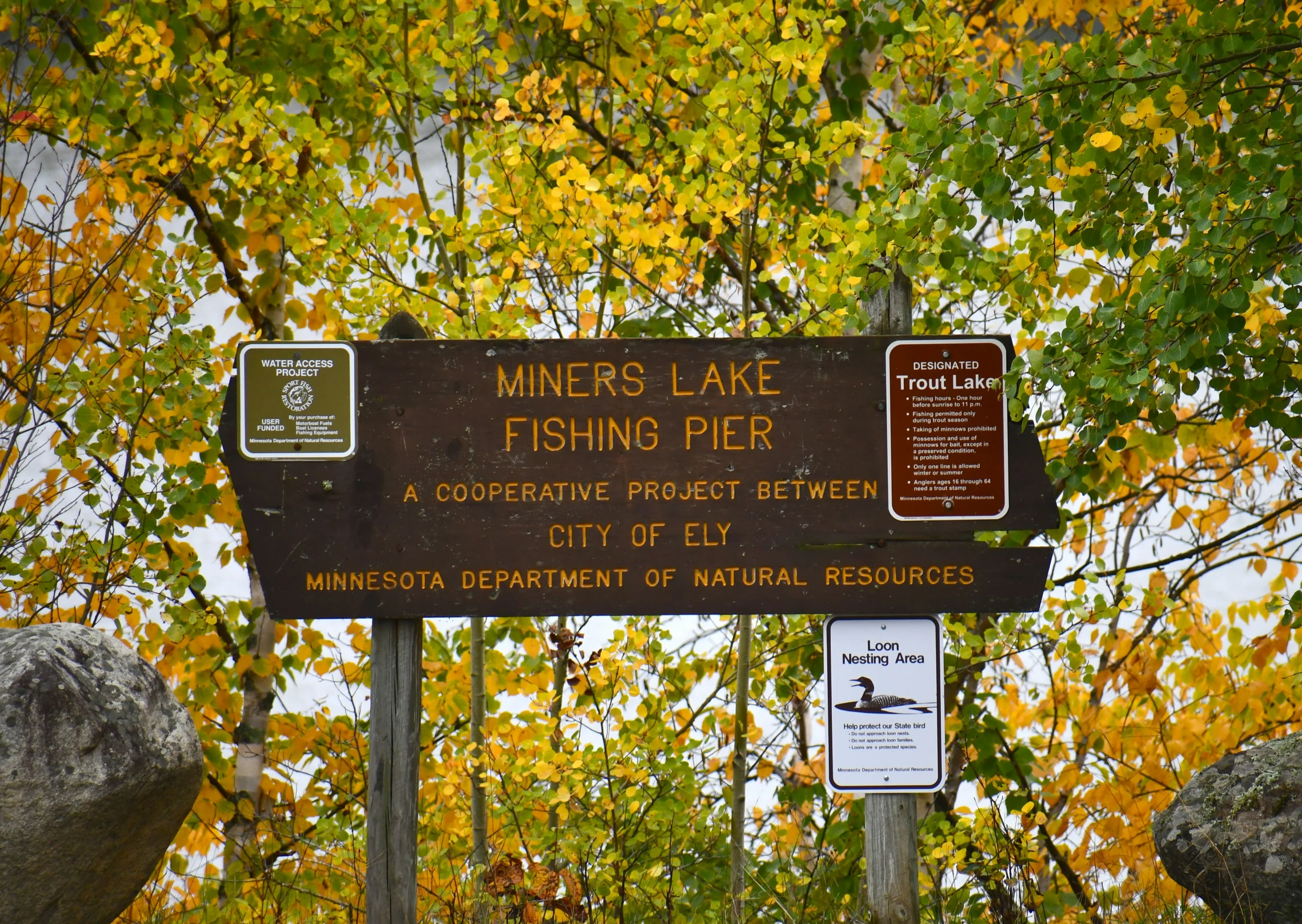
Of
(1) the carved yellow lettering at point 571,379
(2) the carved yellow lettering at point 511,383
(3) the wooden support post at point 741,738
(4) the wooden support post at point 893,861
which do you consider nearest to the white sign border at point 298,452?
(2) the carved yellow lettering at point 511,383

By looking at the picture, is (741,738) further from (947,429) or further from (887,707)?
(947,429)

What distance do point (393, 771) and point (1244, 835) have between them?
8.09ft

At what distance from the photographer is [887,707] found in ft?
9.85

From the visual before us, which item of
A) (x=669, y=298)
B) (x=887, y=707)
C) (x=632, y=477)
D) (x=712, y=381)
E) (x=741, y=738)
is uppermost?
(x=669, y=298)

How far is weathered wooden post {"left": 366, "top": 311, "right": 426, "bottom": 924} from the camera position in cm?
303

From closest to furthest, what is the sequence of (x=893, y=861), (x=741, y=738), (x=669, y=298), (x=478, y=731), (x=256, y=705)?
(x=893, y=861) → (x=741, y=738) → (x=478, y=731) → (x=256, y=705) → (x=669, y=298)

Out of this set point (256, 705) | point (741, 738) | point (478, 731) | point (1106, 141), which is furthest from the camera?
point (256, 705)

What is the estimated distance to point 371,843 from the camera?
A: 120 inches

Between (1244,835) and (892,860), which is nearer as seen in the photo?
(892,860)

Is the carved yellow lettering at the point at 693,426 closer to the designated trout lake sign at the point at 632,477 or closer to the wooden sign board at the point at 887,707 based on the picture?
the designated trout lake sign at the point at 632,477

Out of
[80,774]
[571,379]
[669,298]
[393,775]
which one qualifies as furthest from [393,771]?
[669,298]

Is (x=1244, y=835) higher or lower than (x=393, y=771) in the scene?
lower

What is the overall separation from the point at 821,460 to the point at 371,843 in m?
1.57

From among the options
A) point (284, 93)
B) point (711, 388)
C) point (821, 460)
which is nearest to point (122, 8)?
point (284, 93)
